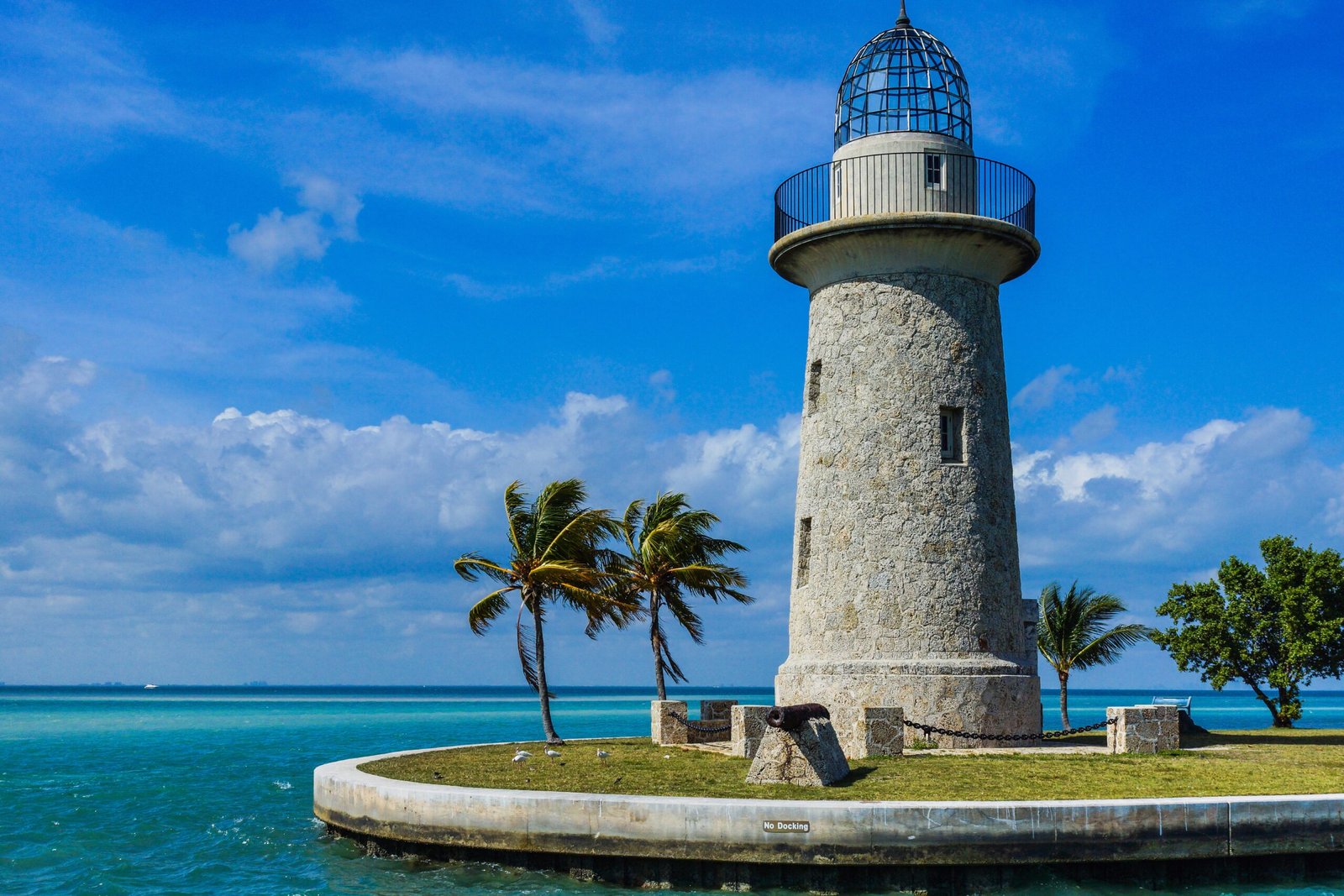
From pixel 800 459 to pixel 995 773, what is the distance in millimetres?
8390

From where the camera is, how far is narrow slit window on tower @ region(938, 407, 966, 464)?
2267 cm

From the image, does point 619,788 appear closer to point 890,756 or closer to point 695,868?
point 695,868

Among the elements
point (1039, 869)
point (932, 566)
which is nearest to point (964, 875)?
point (1039, 869)

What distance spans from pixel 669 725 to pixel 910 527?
6.57 metres

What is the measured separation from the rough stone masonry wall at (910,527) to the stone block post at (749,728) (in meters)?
1.59

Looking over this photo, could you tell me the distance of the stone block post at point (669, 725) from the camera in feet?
82.1

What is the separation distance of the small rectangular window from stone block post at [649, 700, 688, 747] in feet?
36.4

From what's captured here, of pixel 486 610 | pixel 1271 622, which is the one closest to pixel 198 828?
pixel 486 610

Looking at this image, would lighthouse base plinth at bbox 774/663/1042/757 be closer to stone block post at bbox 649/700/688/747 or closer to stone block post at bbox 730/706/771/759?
stone block post at bbox 730/706/771/759

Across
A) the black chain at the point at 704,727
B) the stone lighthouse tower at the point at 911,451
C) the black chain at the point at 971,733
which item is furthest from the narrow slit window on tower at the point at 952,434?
the black chain at the point at 704,727

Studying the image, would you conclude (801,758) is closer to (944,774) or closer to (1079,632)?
(944,774)

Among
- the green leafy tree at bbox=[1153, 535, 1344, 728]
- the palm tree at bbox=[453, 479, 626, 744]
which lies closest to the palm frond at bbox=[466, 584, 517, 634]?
the palm tree at bbox=[453, 479, 626, 744]

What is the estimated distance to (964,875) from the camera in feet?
47.5

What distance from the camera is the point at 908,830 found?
14.3m
